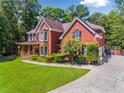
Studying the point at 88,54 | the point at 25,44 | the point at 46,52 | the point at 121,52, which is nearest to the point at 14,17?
the point at 25,44

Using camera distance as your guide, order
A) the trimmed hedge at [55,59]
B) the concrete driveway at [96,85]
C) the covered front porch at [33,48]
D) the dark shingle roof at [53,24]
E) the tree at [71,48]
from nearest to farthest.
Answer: the concrete driveway at [96,85]
the tree at [71,48]
the trimmed hedge at [55,59]
the dark shingle roof at [53,24]
the covered front porch at [33,48]

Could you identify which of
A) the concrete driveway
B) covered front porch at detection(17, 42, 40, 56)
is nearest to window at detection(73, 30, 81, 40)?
covered front porch at detection(17, 42, 40, 56)

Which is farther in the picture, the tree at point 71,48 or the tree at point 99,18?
the tree at point 99,18

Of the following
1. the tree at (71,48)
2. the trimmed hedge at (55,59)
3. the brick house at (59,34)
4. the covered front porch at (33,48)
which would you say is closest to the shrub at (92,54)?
the tree at (71,48)

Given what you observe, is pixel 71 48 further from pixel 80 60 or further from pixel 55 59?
pixel 55 59

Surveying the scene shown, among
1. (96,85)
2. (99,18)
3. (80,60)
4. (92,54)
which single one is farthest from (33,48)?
(96,85)

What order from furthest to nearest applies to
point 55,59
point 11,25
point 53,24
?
point 11,25 → point 53,24 → point 55,59

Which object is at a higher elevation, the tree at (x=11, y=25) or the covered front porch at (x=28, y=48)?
the tree at (x=11, y=25)

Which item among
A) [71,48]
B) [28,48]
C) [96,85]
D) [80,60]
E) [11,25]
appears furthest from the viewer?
[11,25]

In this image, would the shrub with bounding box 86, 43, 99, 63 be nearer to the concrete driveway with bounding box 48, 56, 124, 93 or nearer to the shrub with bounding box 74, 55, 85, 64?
the shrub with bounding box 74, 55, 85, 64

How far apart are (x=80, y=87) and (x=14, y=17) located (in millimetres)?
25341

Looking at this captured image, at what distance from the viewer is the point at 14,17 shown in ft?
110

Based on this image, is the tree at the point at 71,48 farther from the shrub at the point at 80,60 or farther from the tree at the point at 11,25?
the tree at the point at 11,25

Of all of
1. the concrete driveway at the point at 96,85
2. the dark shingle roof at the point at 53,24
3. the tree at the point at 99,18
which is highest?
the tree at the point at 99,18
